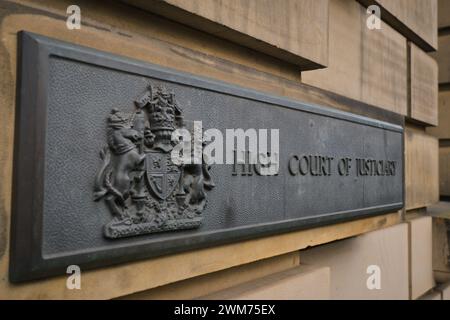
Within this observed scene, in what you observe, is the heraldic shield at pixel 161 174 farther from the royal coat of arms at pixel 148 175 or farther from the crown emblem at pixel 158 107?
the crown emblem at pixel 158 107

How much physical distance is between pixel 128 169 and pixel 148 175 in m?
0.09

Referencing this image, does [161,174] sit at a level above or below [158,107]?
below

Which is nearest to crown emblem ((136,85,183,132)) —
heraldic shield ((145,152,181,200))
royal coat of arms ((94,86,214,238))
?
royal coat of arms ((94,86,214,238))

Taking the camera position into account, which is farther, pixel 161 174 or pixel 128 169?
pixel 161 174

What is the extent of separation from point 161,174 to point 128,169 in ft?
0.49

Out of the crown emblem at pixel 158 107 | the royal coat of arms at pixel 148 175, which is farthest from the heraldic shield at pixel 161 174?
the crown emblem at pixel 158 107

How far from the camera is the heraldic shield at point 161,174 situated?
1.49 meters

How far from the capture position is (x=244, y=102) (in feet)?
6.20

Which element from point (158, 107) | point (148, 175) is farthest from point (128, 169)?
point (158, 107)

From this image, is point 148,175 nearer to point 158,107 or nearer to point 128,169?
point 128,169

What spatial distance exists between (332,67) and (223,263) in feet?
5.16

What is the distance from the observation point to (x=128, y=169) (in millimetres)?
1419

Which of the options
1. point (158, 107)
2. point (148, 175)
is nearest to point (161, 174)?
point (148, 175)

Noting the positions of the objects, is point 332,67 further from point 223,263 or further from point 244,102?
point 223,263
